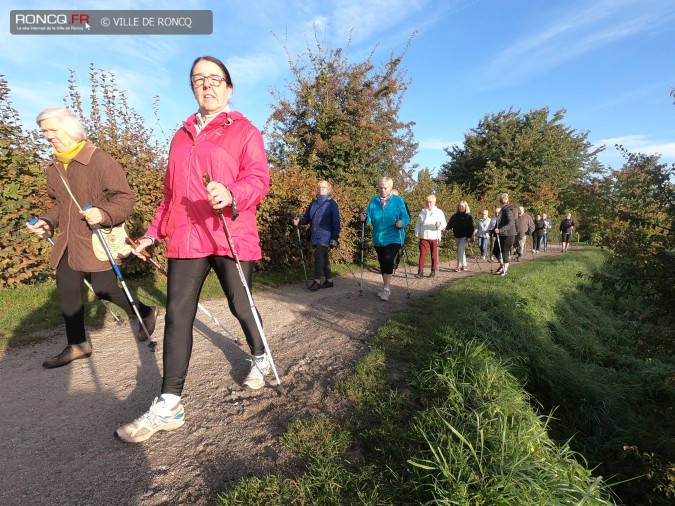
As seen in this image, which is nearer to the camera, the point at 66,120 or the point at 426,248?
the point at 66,120

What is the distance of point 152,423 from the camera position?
248 centimetres

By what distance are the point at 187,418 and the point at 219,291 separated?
4.30 m

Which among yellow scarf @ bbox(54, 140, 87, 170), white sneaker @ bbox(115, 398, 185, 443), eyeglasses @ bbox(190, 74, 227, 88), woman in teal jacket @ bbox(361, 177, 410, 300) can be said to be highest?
eyeglasses @ bbox(190, 74, 227, 88)

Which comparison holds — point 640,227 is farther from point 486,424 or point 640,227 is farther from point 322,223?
point 322,223

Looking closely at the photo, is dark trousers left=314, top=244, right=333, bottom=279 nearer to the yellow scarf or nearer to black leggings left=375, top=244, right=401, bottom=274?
black leggings left=375, top=244, right=401, bottom=274

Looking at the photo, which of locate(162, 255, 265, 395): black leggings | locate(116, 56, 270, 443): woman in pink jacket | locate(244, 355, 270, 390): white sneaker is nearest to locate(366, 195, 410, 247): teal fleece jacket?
locate(244, 355, 270, 390): white sneaker

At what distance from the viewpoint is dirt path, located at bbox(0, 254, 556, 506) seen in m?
2.10

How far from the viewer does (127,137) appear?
6.95 metres

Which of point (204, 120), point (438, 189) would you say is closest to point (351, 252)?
point (438, 189)

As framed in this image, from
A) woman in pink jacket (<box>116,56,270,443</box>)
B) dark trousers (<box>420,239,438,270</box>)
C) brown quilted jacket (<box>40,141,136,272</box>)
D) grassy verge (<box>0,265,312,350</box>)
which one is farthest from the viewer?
dark trousers (<box>420,239,438,270</box>)

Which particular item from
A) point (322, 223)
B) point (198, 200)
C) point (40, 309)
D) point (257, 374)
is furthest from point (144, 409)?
point (322, 223)

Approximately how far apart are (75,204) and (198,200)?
174cm

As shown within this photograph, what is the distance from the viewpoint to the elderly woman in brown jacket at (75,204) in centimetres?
330

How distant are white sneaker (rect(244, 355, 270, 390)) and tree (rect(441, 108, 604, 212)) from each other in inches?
959
